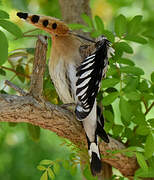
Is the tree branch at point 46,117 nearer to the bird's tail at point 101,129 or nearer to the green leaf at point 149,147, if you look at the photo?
the bird's tail at point 101,129

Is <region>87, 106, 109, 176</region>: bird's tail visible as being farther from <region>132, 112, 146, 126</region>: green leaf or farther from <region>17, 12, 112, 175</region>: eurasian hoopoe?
<region>132, 112, 146, 126</region>: green leaf

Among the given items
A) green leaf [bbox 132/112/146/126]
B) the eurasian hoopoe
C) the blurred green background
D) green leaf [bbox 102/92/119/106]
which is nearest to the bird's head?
the eurasian hoopoe

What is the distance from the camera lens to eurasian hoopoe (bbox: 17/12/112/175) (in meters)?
0.98

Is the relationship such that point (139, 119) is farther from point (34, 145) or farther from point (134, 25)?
point (34, 145)

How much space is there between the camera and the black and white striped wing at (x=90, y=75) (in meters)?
0.97

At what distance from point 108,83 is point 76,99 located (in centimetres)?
10

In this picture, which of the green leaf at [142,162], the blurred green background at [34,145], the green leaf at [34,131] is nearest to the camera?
the green leaf at [142,162]

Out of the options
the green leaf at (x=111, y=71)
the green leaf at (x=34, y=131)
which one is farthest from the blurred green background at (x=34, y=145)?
the green leaf at (x=111, y=71)

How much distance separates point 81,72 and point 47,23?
5.8 inches

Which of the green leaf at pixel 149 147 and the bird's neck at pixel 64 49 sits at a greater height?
the bird's neck at pixel 64 49

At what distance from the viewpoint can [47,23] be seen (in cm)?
97

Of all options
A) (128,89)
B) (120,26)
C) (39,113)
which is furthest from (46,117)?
(120,26)

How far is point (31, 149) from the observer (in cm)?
197

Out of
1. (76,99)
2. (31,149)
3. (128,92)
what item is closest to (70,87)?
(76,99)
